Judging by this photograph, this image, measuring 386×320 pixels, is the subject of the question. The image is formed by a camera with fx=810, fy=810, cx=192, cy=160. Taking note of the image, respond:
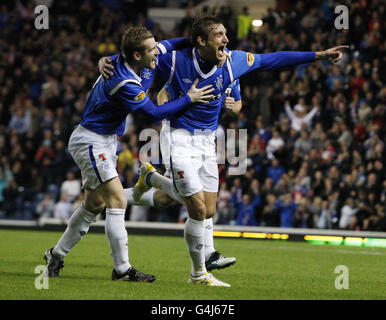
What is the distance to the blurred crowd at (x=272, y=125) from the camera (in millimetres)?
16422

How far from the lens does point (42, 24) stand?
2320cm

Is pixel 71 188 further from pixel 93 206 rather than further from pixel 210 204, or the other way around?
pixel 93 206

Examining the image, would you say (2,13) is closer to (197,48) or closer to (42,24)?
(42,24)

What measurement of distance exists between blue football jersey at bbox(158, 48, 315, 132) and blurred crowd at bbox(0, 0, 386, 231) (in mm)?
7957

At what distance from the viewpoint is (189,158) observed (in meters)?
8.23

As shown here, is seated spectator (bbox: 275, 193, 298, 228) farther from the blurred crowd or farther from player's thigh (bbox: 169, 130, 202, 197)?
player's thigh (bbox: 169, 130, 202, 197)

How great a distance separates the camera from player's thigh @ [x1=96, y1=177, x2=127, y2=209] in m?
7.68

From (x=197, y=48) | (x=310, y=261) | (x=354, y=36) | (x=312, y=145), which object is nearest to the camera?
(x=197, y=48)

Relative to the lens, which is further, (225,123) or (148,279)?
(225,123)

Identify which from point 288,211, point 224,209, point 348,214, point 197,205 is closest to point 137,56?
point 197,205

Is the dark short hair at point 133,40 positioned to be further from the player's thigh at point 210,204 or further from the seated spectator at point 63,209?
the seated spectator at point 63,209

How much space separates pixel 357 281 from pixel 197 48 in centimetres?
291
